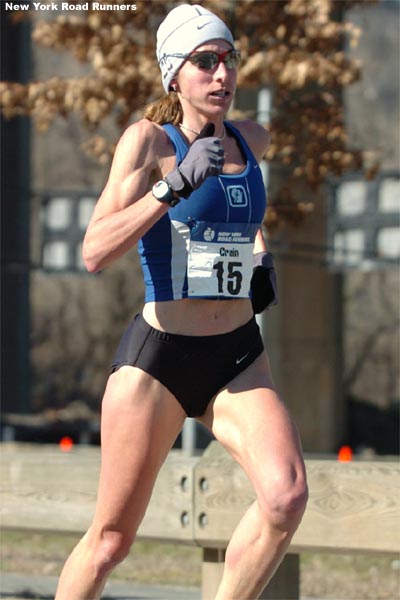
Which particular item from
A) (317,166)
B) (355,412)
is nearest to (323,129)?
(317,166)

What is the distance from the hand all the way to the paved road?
330cm

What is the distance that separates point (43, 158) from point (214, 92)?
119ft

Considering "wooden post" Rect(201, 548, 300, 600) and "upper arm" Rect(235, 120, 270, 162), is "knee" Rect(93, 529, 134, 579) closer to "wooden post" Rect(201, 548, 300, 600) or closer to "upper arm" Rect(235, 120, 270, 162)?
"wooden post" Rect(201, 548, 300, 600)

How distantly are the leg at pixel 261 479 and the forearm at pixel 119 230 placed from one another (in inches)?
25.6

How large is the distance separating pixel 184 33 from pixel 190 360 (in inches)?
44.0

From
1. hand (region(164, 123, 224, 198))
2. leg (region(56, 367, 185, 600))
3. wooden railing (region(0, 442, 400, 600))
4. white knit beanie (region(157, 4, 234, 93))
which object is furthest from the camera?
wooden railing (region(0, 442, 400, 600))

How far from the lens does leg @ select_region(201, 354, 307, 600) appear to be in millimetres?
4180

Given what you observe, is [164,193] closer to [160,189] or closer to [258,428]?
[160,189]

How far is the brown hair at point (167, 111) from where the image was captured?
461 cm

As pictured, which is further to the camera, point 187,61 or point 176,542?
point 176,542

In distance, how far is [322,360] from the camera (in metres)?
20.5

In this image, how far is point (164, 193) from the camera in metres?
4.11

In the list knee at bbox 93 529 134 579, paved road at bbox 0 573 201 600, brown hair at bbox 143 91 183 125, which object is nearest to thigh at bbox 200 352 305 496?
knee at bbox 93 529 134 579

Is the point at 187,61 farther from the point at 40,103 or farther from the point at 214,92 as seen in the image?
the point at 40,103
